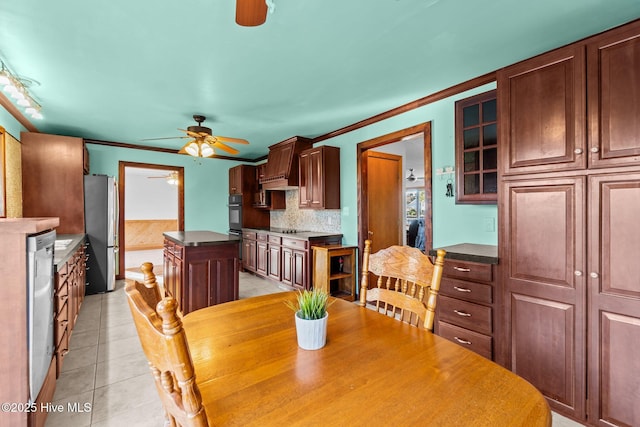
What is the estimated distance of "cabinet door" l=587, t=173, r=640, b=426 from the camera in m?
1.55

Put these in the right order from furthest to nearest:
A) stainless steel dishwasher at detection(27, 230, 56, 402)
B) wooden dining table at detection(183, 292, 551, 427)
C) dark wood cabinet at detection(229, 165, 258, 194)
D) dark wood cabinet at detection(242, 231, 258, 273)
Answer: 1. dark wood cabinet at detection(229, 165, 258, 194)
2. dark wood cabinet at detection(242, 231, 258, 273)
3. stainless steel dishwasher at detection(27, 230, 56, 402)
4. wooden dining table at detection(183, 292, 551, 427)

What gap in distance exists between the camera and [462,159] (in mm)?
2693

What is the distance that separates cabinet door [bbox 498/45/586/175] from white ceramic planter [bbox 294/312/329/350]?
1.76m

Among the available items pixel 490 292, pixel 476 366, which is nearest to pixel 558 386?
pixel 490 292

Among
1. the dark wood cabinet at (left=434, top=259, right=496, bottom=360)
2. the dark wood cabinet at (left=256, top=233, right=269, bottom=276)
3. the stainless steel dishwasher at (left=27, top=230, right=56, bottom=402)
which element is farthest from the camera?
the dark wood cabinet at (left=256, top=233, right=269, bottom=276)

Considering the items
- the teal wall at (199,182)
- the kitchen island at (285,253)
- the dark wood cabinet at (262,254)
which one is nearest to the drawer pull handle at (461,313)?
the kitchen island at (285,253)

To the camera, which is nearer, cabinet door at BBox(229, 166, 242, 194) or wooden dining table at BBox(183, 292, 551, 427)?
wooden dining table at BBox(183, 292, 551, 427)

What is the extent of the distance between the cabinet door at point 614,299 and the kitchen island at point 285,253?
3.01m

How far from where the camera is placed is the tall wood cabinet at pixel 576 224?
62.1 inches

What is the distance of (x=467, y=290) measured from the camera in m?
2.19

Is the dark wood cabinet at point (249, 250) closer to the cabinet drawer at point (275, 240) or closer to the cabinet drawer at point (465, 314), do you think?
the cabinet drawer at point (275, 240)

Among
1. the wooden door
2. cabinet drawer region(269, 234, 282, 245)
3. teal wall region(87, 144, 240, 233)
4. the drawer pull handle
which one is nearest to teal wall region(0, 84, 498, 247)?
teal wall region(87, 144, 240, 233)

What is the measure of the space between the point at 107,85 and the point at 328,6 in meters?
2.38

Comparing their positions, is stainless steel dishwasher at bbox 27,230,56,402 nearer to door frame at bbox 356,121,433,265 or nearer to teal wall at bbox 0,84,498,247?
teal wall at bbox 0,84,498,247
